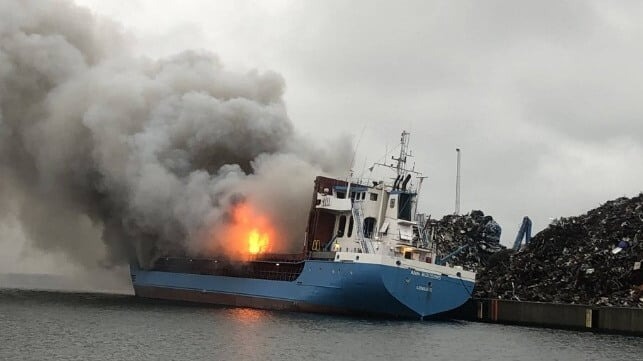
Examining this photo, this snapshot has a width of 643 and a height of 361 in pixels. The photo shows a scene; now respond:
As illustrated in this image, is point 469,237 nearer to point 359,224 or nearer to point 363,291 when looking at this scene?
point 359,224

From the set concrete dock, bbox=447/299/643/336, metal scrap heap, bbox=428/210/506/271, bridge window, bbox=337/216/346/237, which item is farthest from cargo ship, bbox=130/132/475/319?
metal scrap heap, bbox=428/210/506/271

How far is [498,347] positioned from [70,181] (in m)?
37.0

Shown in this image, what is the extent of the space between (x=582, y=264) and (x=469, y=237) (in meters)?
18.9

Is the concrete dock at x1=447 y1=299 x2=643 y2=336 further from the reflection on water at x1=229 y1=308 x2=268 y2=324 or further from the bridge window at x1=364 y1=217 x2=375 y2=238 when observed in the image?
the reflection on water at x1=229 y1=308 x2=268 y2=324

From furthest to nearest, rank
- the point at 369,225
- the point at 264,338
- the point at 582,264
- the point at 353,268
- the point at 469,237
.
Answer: the point at 469,237, the point at 582,264, the point at 369,225, the point at 353,268, the point at 264,338

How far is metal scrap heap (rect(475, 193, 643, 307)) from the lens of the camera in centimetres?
4481

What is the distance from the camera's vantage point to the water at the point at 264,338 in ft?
94.5

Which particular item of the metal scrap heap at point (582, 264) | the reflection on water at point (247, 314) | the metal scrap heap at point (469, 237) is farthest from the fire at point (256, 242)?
the metal scrap heap at point (469, 237)

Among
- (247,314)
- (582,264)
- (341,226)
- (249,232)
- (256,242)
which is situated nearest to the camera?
(247,314)

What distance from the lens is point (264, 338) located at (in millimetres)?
33312

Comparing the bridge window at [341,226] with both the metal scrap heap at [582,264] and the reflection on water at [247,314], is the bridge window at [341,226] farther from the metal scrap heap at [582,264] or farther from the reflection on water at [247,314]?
the metal scrap heap at [582,264]

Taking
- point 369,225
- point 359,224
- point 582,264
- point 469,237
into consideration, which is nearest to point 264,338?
point 359,224

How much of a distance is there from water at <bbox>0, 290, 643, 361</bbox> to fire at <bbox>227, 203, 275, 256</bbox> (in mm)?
5941

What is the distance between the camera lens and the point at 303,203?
50844 mm
